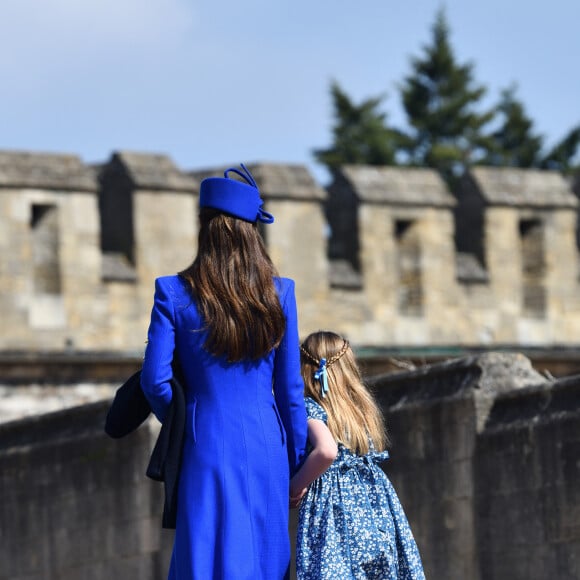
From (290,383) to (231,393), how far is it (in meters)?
0.20

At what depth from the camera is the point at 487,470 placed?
1023 centimetres

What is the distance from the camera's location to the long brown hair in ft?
24.1

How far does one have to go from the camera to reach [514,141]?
46938 mm

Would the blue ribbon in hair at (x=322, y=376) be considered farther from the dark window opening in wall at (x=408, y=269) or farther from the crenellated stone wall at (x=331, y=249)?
the dark window opening in wall at (x=408, y=269)

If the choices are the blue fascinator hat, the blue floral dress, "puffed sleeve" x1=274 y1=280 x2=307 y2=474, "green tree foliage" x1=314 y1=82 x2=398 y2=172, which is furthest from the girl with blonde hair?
"green tree foliage" x1=314 y1=82 x2=398 y2=172

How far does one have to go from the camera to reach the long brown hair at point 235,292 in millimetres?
7340

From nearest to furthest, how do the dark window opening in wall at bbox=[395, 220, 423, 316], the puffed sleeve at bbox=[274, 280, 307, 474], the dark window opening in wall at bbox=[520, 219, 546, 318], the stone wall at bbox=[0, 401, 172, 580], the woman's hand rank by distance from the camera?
1. the puffed sleeve at bbox=[274, 280, 307, 474]
2. the woman's hand
3. the stone wall at bbox=[0, 401, 172, 580]
4. the dark window opening in wall at bbox=[395, 220, 423, 316]
5. the dark window opening in wall at bbox=[520, 219, 546, 318]

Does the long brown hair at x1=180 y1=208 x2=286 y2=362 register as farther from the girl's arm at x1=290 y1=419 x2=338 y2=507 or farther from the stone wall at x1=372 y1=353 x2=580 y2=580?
the stone wall at x1=372 y1=353 x2=580 y2=580

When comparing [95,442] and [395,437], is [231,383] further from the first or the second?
[95,442]

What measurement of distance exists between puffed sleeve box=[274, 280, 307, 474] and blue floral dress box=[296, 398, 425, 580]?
9.3 inches

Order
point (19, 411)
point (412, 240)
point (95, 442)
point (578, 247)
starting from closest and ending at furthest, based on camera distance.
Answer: point (95, 442)
point (19, 411)
point (412, 240)
point (578, 247)

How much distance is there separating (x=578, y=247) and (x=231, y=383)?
2080 cm

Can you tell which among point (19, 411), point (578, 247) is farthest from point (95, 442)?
point (578, 247)

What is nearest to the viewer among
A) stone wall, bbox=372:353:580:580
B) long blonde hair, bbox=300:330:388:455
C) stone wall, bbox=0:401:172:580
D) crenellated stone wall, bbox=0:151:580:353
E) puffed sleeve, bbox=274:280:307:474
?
puffed sleeve, bbox=274:280:307:474
